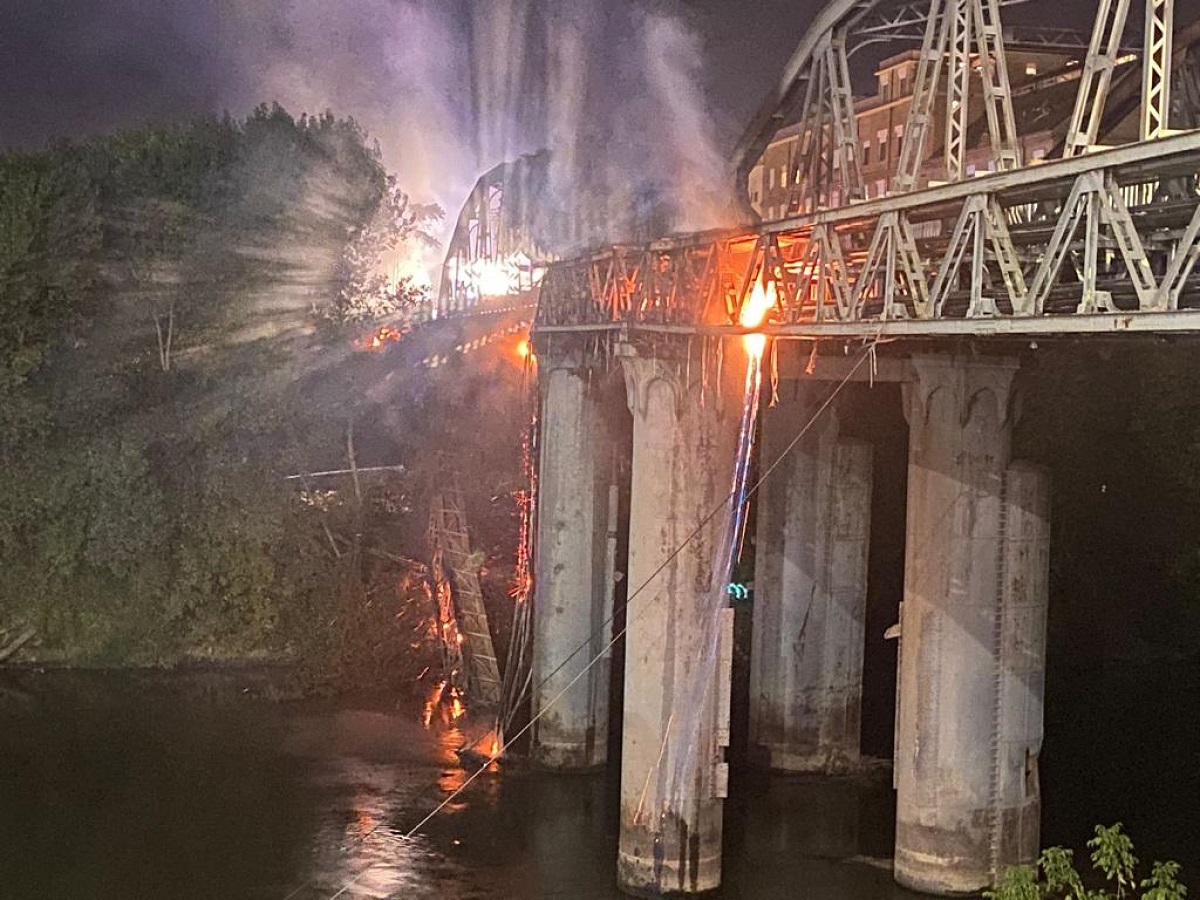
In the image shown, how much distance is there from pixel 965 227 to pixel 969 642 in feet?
27.2

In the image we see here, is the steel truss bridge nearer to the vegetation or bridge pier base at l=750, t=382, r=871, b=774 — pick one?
bridge pier base at l=750, t=382, r=871, b=774

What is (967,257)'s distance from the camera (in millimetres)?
15148

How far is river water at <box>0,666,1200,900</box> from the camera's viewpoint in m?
20.1

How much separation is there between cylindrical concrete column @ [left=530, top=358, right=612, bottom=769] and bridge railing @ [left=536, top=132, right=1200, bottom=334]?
3.17 meters

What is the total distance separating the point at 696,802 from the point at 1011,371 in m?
7.32

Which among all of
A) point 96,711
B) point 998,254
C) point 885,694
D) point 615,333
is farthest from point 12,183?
point 998,254

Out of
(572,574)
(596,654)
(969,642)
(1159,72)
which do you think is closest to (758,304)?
(969,642)

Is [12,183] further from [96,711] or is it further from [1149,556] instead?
[1149,556]

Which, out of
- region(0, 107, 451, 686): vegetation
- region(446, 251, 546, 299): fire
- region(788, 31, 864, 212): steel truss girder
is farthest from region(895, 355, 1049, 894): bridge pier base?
region(446, 251, 546, 299): fire

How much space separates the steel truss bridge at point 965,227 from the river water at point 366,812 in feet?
27.8

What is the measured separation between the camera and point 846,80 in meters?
15.1

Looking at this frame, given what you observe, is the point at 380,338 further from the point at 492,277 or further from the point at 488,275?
the point at 488,275

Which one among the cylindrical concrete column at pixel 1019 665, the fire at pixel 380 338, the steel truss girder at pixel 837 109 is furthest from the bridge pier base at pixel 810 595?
the fire at pixel 380 338

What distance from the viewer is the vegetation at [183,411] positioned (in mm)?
34000
